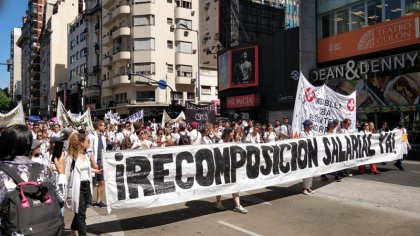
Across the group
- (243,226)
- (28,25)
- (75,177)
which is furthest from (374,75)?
(28,25)

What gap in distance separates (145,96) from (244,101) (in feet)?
74.3

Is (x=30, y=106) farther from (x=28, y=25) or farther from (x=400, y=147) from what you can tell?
(x=400, y=147)

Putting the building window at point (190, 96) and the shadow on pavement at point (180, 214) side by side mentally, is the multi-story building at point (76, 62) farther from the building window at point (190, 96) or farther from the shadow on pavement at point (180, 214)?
the shadow on pavement at point (180, 214)

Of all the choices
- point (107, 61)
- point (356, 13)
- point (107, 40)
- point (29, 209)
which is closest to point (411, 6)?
point (356, 13)

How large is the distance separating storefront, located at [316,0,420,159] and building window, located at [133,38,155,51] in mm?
Result: 29780

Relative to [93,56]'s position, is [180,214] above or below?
below

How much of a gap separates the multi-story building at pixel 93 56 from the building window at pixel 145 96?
43.4 ft

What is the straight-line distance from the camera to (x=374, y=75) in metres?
23.8

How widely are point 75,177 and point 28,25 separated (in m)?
134

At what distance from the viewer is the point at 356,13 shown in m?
25.7

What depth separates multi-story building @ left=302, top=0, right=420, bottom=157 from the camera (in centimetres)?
2159

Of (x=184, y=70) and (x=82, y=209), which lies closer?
(x=82, y=209)

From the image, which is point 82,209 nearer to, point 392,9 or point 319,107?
point 319,107

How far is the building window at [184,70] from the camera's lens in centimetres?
5453
